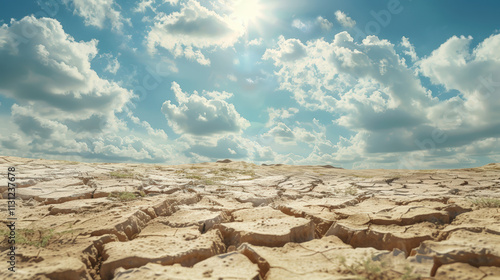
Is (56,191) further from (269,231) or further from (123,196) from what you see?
(269,231)

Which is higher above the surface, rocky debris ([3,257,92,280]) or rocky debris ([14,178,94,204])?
rocky debris ([14,178,94,204])

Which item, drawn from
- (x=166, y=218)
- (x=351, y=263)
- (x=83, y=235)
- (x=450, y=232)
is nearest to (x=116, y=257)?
(x=83, y=235)

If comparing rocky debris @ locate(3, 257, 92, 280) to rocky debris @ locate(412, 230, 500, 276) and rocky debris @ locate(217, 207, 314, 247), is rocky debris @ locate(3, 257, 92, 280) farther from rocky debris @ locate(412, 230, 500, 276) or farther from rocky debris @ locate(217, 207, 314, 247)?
rocky debris @ locate(412, 230, 500, 276)

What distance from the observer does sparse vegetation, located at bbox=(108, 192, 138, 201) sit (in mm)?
3994

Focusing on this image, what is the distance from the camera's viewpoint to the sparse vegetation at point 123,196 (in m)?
3.99

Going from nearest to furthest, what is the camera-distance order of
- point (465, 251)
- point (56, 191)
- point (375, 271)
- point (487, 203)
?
point (375, 271) < point (465, 251) < point (487, 203) < point (56, 191)

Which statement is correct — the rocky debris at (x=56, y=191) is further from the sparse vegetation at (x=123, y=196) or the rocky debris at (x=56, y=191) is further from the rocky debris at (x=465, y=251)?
the rocky debris at (x=465, y=251)

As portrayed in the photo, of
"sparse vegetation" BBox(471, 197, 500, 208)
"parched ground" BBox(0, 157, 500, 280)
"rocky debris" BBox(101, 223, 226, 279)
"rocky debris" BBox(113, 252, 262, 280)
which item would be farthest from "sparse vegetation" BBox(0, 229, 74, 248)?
"sparse vegetation" BBox(471, 197, 500, 208)

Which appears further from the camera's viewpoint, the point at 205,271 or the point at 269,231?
the point at 269,231

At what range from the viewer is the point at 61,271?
1.82 meters

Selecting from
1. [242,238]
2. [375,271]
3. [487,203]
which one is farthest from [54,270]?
[487,203]

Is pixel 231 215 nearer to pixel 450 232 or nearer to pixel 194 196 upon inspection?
pixel 194 196

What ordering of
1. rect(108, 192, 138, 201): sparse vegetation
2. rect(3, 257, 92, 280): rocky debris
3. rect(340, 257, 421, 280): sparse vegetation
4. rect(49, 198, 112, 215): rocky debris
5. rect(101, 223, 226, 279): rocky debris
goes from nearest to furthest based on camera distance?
1. rect(340, 257, 421, 280): sparse vegetation
2. rect(3, 257, 92, 280): rocky debris
3. rect(101, 223, 226, 279): rocky debris
4. rect(49, 198, 112, 215): rocky debris
5. rect(108, 192, 138, 201): sparse vegetation

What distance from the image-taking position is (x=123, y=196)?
403cm
